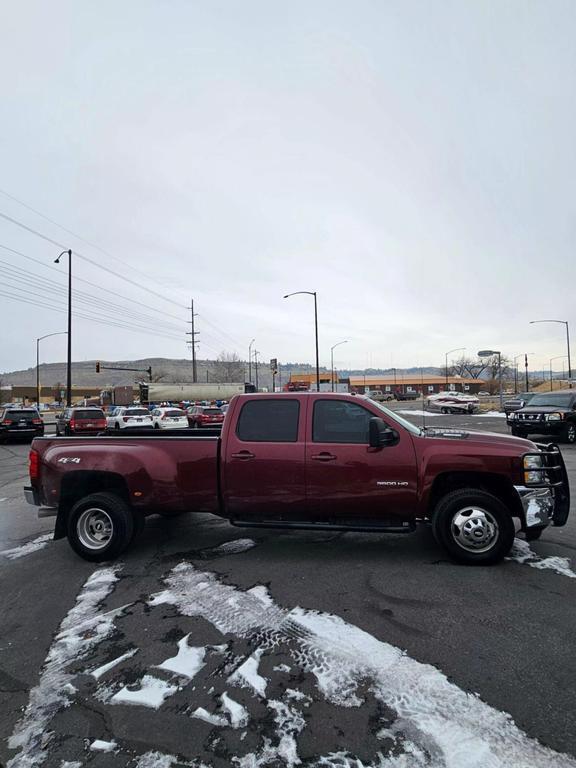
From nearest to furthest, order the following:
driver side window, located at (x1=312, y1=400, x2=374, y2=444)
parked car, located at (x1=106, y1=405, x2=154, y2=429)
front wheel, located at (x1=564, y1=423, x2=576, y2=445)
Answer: driver side window, located at (x1=312, y1=400, x2=374, y2=444), front wheel, located at (x1=564, y1=423, x2=576, y2=445), parked car, located at (x1=106, y1=405, x2=154, y2=429)

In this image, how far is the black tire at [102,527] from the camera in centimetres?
512

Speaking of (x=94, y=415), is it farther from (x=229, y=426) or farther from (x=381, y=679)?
(x=381, y=679)

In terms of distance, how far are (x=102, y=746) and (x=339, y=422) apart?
3.46 metres

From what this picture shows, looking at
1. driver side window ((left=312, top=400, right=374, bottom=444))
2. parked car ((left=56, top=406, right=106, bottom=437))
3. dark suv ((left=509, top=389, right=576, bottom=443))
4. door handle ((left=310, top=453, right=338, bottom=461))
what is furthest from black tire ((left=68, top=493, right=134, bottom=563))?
parked car ((left=56, top=406, right=106, bottom=437))

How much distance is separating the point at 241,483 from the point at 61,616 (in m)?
2.01

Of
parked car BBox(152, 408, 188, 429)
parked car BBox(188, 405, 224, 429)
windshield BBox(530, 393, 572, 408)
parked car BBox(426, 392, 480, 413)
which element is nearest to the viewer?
windshield BBox(530, 393, 572, 408)

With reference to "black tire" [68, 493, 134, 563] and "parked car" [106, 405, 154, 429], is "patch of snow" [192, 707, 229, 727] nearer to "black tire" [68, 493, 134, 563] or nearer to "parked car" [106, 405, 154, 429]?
"black tire" [68, 493, 134, 563]

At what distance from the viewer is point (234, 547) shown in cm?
550

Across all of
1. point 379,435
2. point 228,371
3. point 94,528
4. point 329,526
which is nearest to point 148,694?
point 329,526

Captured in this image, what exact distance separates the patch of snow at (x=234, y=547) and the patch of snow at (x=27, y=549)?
2353mm

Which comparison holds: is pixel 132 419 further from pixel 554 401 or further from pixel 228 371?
pixel 228 371

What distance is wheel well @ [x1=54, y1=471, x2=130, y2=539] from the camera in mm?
5266

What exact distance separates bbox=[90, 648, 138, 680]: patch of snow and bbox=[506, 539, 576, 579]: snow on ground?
385 centimetres

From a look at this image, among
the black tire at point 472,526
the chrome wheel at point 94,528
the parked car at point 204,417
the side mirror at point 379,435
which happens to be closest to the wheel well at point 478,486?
the black tire at point 472,526
